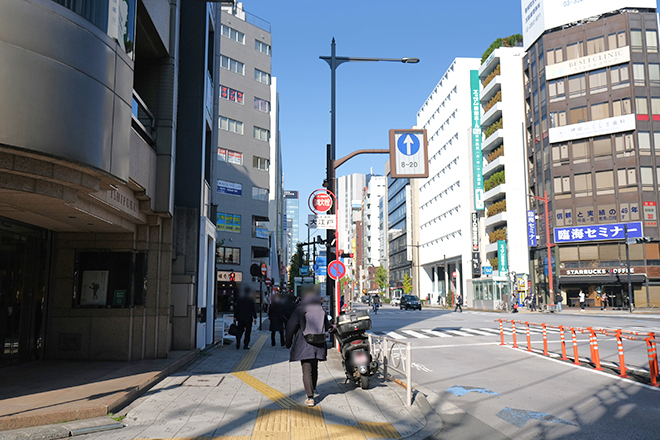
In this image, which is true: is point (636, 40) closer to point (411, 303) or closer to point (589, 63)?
point (589, 63)

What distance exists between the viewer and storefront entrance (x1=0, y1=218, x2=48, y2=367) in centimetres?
993

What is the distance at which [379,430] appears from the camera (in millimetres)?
6258

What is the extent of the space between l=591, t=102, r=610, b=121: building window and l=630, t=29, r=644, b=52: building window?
17.4 ft

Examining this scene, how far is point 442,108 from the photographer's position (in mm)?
76438

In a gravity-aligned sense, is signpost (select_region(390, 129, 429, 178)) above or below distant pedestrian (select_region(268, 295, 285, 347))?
above

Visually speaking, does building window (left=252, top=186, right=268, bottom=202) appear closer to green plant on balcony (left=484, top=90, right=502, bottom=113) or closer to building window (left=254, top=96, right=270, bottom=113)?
building window (left=254, top=96, right=270, bottom=113)

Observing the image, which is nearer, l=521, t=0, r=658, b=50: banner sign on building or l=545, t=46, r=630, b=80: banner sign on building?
l=545, t=46, r=630, b=80: banner sign on building

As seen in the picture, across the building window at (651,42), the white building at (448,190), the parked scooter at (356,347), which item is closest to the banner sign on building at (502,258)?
the white building at (448,190)

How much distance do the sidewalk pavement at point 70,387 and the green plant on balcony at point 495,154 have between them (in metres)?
52.1

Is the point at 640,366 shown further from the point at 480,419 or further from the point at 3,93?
the point at 3,93

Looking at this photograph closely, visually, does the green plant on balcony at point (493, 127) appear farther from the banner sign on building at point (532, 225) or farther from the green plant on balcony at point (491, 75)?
the banner sign on building at point (532, 225)

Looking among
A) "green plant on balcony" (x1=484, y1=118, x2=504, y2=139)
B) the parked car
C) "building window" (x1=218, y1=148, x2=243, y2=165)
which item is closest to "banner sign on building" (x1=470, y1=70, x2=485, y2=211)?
"green plant on balcony" (x1=484, y1=118, x2=504, y2=139)

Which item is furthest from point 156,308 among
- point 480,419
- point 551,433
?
point 551,433

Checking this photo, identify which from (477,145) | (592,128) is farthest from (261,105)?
(592,128)
